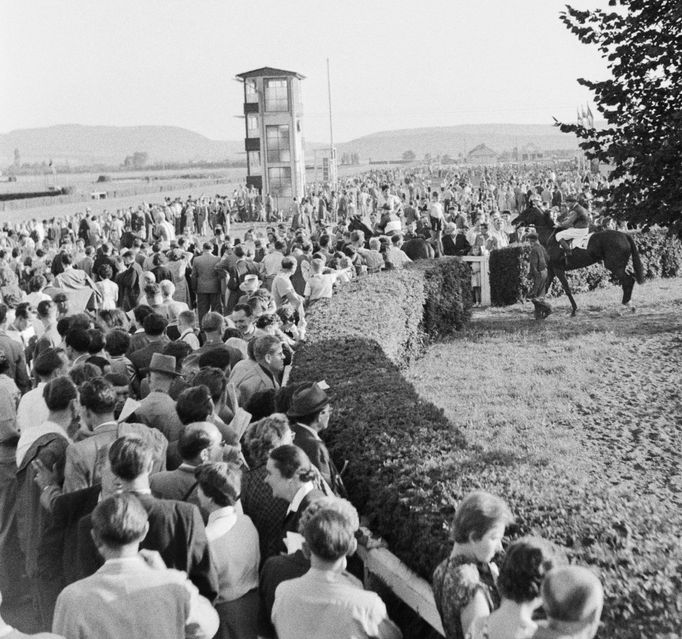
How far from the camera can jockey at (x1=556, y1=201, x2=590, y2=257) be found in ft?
53.9

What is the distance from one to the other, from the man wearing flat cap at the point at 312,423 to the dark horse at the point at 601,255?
11668mm

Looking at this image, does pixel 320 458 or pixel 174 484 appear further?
pixel 320 458

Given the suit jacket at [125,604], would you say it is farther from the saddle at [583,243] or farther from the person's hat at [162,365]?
the saddle at [583,243]

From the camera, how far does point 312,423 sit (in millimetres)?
5410

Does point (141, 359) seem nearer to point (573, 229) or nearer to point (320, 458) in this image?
point (320, 458)

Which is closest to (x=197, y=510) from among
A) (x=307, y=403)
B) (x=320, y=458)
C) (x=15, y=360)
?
(x=320, y=458)

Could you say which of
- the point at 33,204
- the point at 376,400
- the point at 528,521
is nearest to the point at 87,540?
the point at 528,521

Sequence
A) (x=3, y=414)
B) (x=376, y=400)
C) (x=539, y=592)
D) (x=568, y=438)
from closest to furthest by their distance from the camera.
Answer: (x=539, y=592), (x=3, y=414), (x=376, y=400), (x=568, y=438)

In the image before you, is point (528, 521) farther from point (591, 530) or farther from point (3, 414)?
point (3, 414)

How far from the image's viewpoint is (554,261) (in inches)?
650

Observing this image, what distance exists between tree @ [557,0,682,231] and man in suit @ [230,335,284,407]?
7807 mm

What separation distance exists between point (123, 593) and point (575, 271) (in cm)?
1627

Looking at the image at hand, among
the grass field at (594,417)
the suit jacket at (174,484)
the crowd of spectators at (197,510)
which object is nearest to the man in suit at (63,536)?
the crowd of spectators at (197,510)

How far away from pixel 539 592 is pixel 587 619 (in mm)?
260
